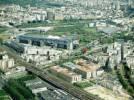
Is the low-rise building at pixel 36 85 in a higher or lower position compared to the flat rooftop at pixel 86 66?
lower

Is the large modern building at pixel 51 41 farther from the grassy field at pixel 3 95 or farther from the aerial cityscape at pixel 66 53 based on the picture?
the grassy field at pixel 3 95

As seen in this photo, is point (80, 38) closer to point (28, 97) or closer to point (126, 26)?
point (126, 26)

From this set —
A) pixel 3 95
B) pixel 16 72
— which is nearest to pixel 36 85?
pixel 3 95

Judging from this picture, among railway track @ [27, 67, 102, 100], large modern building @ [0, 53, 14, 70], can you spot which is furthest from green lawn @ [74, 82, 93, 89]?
large modern building @ [0, 53, 14, 70]

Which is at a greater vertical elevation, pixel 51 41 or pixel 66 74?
pixel 51 41

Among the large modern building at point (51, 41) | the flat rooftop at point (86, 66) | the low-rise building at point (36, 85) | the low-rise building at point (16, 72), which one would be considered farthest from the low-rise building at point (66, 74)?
the large modern building at point (51, 41)

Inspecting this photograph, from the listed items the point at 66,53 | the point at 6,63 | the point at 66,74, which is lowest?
the point at 66,74

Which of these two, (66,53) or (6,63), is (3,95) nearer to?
(6,63)
